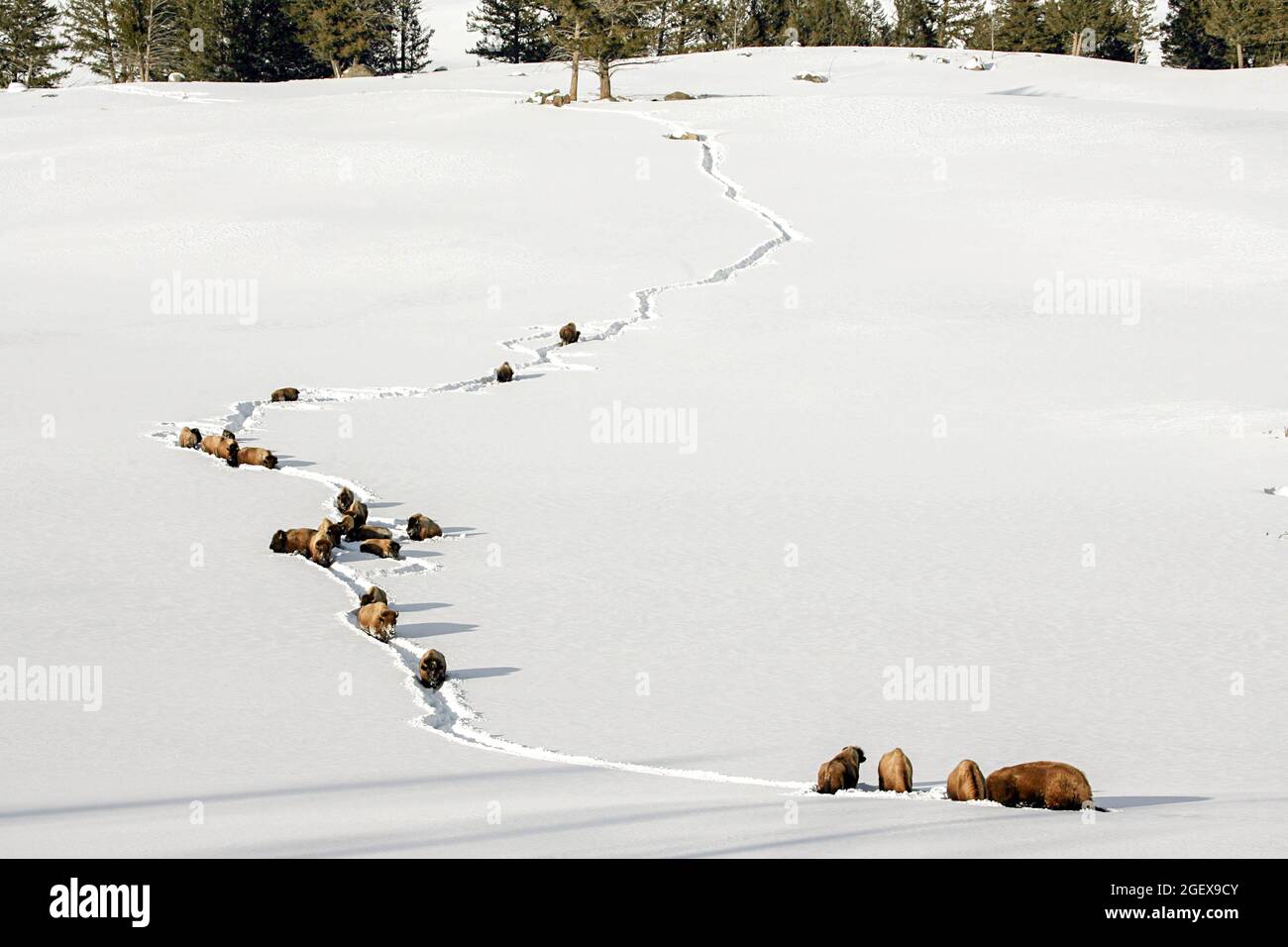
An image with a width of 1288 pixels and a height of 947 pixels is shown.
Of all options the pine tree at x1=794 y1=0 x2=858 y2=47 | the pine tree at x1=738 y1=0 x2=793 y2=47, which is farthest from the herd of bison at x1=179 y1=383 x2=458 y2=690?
the pine tree at x1=794 y1=0 x2=858 y2=47

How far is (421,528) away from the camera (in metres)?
8.61

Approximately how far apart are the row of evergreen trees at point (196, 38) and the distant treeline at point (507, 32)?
0.23 ft

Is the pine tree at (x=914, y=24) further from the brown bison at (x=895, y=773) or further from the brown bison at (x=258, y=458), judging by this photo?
the brown bison at (x=895, y=773)

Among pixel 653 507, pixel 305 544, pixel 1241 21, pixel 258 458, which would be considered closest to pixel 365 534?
A: pixel 305 544

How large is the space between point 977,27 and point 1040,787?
86.1 meters

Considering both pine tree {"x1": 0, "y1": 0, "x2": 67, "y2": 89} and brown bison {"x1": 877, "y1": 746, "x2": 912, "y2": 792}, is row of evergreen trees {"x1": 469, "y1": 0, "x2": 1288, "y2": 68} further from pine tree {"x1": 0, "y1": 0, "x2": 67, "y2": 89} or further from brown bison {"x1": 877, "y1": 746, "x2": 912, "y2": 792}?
brown bison {"x1": 877, "y1": 746, "x2": 912, "y2": 792}

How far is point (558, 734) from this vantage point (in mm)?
5668

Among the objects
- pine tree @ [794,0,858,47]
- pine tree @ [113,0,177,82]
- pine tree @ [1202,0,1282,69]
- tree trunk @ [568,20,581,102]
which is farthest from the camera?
pine tree @ [794,0,858,47]

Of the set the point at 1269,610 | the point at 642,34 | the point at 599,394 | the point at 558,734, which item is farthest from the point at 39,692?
the point at 642,34

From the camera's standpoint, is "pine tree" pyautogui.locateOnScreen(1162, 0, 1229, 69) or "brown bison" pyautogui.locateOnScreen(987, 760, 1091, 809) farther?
"pine tree" pyautogui.locateOnScreen(1162, 0, 1229, 69)

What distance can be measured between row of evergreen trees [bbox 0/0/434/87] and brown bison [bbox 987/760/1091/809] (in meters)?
64.8

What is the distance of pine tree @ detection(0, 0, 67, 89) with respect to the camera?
7244 centimetres

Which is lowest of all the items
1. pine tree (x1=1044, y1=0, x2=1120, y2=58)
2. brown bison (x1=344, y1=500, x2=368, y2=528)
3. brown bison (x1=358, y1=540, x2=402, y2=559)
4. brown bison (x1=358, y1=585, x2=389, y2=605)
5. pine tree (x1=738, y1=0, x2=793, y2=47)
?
brown bison (x1=358, y1=585, x2=389, y2=605)
